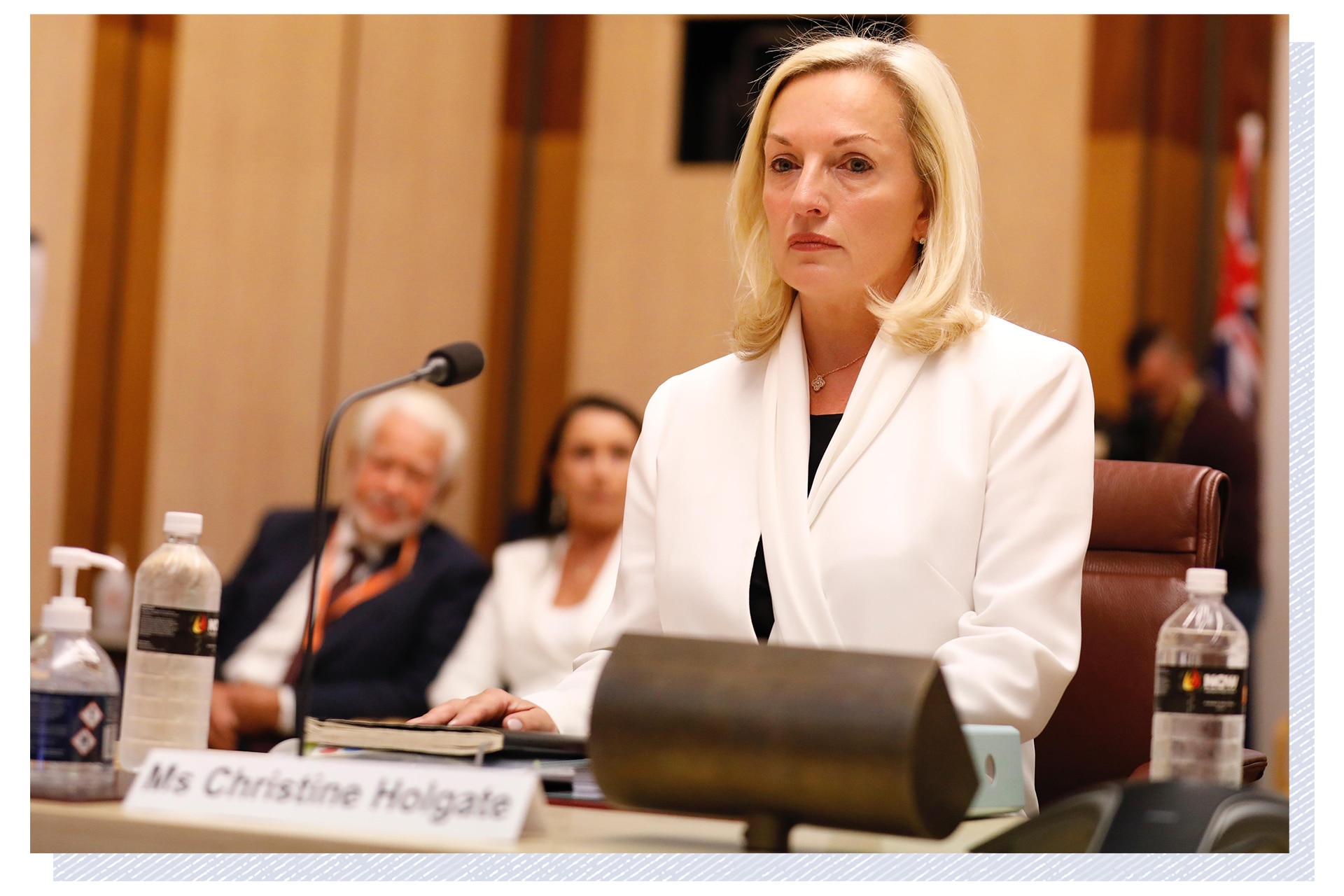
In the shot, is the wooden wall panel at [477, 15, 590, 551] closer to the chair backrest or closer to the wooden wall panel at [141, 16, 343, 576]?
the wooden wall panel at [141, 16, 343, 576]

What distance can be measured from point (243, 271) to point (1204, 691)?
5158mm

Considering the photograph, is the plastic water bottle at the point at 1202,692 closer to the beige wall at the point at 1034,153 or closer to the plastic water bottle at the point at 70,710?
the plastic water bottle at the point at 70,710

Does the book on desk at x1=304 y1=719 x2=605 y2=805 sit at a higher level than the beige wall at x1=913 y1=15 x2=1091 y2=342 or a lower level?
lower

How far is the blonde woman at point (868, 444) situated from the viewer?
1862 mm

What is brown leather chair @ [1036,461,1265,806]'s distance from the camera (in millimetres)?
2229

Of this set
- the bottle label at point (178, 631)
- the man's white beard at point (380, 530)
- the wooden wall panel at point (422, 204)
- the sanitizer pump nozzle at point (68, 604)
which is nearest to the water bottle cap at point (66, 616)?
the sanitizer pump nozzle at point (68, 604)

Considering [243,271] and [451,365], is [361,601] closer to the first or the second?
[243,271]

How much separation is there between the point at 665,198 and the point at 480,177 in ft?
2.82

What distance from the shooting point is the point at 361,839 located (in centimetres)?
122

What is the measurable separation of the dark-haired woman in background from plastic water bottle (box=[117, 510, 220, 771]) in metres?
2.38

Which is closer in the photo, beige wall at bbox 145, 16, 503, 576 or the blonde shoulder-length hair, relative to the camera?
the blonde shoulder-length hair

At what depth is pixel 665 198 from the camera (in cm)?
734

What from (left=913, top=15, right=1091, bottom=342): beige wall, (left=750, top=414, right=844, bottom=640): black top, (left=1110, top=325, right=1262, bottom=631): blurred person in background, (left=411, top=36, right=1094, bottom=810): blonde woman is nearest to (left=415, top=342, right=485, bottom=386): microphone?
(left=411, top=36, right=1094, bottom=810): blonde woman
